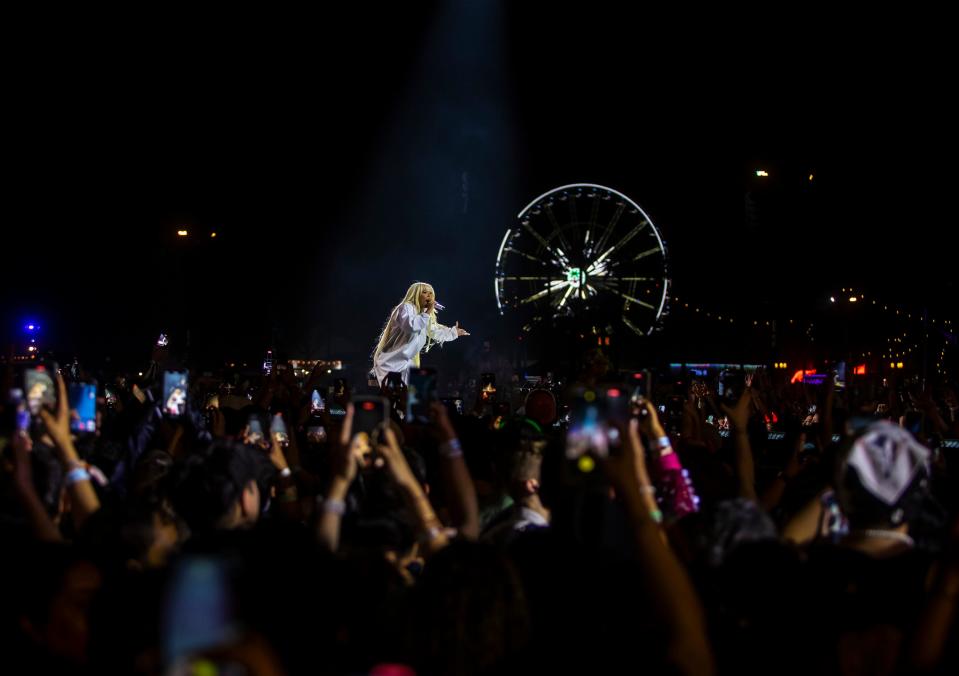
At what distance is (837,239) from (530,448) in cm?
1962

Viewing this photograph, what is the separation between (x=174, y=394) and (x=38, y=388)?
1.36 meters

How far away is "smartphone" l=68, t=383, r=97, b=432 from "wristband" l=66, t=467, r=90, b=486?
950 mm

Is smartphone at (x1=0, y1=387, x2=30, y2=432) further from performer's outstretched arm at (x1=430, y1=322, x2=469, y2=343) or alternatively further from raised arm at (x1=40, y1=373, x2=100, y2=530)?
performer's outstretched arm at (x1=430, y1=322, x2=469, y2=343)

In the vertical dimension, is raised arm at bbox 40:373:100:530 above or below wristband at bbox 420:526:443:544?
above

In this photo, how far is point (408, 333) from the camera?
12188 millimetres

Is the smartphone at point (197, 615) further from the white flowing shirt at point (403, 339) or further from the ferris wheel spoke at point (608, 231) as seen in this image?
the ferris wheel spoke at point (608, 231)

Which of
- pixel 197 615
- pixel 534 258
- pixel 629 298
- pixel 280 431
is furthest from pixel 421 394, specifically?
pixel 629 298

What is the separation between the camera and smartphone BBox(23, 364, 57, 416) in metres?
4.66

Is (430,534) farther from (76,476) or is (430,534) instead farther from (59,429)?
(59,429)

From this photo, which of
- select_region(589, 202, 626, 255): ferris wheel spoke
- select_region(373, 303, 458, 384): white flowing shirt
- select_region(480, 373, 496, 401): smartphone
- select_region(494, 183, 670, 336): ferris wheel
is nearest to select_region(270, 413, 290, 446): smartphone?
select_region(480, 373, 496, 401): smartphone

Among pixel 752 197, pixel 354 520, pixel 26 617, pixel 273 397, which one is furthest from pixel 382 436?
pixel 752 197

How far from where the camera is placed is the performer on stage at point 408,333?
12.1 metres

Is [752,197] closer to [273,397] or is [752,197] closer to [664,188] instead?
[664,188]

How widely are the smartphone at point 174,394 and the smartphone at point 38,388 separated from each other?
3.91 feet
